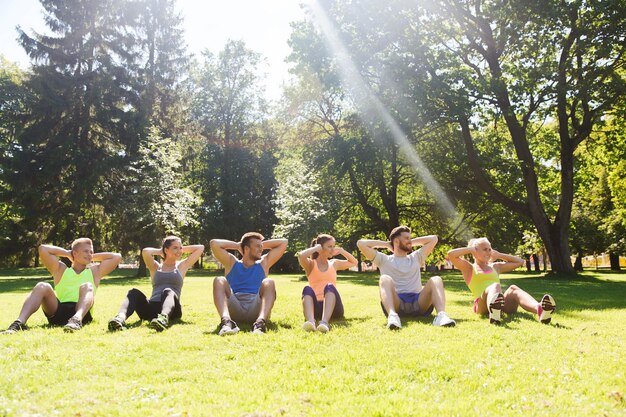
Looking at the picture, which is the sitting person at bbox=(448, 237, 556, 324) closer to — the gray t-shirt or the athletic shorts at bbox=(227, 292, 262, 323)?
the athletic shorts at bbox=(227, 292, 262, 323)

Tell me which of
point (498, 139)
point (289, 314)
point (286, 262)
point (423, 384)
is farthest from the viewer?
point (286, 262)

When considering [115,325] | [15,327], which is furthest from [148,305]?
[15,327]

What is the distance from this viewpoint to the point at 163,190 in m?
28.1

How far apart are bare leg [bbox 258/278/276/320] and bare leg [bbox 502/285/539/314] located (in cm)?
376

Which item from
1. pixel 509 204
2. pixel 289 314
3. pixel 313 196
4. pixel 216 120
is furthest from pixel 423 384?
pixel 216 120

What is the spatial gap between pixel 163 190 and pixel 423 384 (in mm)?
26249

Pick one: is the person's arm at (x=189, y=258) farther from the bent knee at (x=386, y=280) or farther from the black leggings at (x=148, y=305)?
the bent knee at (x=386, y=280)

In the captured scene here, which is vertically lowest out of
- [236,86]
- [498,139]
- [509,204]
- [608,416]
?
[608,416]

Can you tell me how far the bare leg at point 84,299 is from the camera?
22.5ft

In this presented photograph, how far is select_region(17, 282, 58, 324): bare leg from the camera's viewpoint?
6.62m

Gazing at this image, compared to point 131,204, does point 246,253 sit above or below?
below

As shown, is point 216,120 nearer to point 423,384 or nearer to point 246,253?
point 246,253

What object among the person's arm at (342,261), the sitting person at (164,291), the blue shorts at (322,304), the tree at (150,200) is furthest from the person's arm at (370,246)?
the tree at (150,200)

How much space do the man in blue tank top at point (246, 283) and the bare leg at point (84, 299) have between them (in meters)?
1.90
